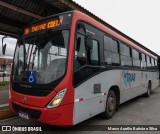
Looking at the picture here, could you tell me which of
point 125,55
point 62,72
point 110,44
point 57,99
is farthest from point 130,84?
point 57,99

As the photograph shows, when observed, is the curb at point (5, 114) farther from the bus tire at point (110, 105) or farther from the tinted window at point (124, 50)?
the tinted window at point (124, 50)

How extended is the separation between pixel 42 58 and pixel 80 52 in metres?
0.94

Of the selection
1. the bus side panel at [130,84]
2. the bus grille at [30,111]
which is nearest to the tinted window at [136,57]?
the bus side panel at [130,84]

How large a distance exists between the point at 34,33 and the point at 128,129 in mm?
3661

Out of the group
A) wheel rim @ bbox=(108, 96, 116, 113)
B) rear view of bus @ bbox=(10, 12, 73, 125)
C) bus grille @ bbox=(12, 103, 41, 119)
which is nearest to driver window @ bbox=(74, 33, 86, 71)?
rear view of bus @ bbox=(10, 12, 73, 125)

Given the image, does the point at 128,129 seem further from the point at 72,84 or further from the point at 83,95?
the point at 72,84

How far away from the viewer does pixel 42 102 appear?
426 cm

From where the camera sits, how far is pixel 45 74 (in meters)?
4.40

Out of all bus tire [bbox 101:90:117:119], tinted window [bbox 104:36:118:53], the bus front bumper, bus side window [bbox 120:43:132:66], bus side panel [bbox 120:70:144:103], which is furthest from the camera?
bus side window [bbox 120:43:132:66]

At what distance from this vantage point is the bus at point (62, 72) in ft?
13.9

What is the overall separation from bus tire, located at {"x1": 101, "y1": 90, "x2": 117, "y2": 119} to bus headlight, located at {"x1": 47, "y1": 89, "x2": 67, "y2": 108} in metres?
2.24

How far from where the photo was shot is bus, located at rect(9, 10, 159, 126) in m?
4.23

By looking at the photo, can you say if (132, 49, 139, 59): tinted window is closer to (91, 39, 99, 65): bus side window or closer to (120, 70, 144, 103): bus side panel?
(120, 70, 144, 103): bus side panel

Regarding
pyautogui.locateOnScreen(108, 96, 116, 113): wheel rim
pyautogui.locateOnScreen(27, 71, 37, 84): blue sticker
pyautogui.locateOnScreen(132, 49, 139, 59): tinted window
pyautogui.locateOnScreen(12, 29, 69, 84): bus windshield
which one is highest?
pyautogui.locateOnScreen(132, 49, 139, 59): tinted window
